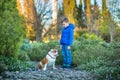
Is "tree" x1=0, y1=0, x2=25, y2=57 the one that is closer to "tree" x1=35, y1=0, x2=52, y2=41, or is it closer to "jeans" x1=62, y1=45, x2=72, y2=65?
"jeans" x1=62, y1=45, x2=72, y2=65

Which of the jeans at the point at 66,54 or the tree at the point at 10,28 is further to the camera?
the jeans at the point at 66,54

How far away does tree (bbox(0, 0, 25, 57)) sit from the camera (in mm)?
10750

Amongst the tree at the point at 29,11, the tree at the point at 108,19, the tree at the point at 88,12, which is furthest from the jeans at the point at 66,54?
the tree at the point at 88,12

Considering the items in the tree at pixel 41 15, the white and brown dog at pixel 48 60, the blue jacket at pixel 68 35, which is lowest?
the white and brown dog at pixel 48 60

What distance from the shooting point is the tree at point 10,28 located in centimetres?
1075

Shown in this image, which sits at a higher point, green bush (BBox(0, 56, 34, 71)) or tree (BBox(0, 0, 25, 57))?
tree (BBox(0, 0, 25, 57))

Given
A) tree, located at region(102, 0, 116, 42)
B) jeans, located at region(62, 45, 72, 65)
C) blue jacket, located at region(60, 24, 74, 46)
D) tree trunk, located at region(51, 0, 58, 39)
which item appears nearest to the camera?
blue jacket, located at region(60, 24, 74, 46)

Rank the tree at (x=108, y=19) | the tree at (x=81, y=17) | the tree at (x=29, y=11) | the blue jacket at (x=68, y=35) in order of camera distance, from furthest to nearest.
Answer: the tree at (x=81, y=17) < the tree at (x=108, y=19) < the tree at (x=29, y=11) < the blue jacket at (x=68, y=35)

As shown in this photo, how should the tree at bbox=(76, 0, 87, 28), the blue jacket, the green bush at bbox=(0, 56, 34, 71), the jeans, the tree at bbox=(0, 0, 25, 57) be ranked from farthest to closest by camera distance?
the tree at bbox=(76, 0, 87, 28) < the jeans < the blue jacket < the tree at bbox=(0, 0, 25, 57) < the green bush at bbox=(0, 56, 34, 71)

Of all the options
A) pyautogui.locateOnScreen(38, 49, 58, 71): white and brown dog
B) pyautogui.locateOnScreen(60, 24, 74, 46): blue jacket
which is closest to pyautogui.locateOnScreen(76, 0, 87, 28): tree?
pyautogui.locateOnScreen(60, 24, 74, 46): blue jacket

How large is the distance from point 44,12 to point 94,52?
16.1 metres

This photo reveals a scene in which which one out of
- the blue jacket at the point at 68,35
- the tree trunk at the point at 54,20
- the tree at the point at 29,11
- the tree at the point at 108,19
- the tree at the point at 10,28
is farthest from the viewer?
the tree at the point at 108,19

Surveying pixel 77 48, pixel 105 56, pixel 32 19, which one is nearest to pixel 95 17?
pixel 32 19

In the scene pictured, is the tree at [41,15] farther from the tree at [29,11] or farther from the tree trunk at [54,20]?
the tree trunk at [54,20]
